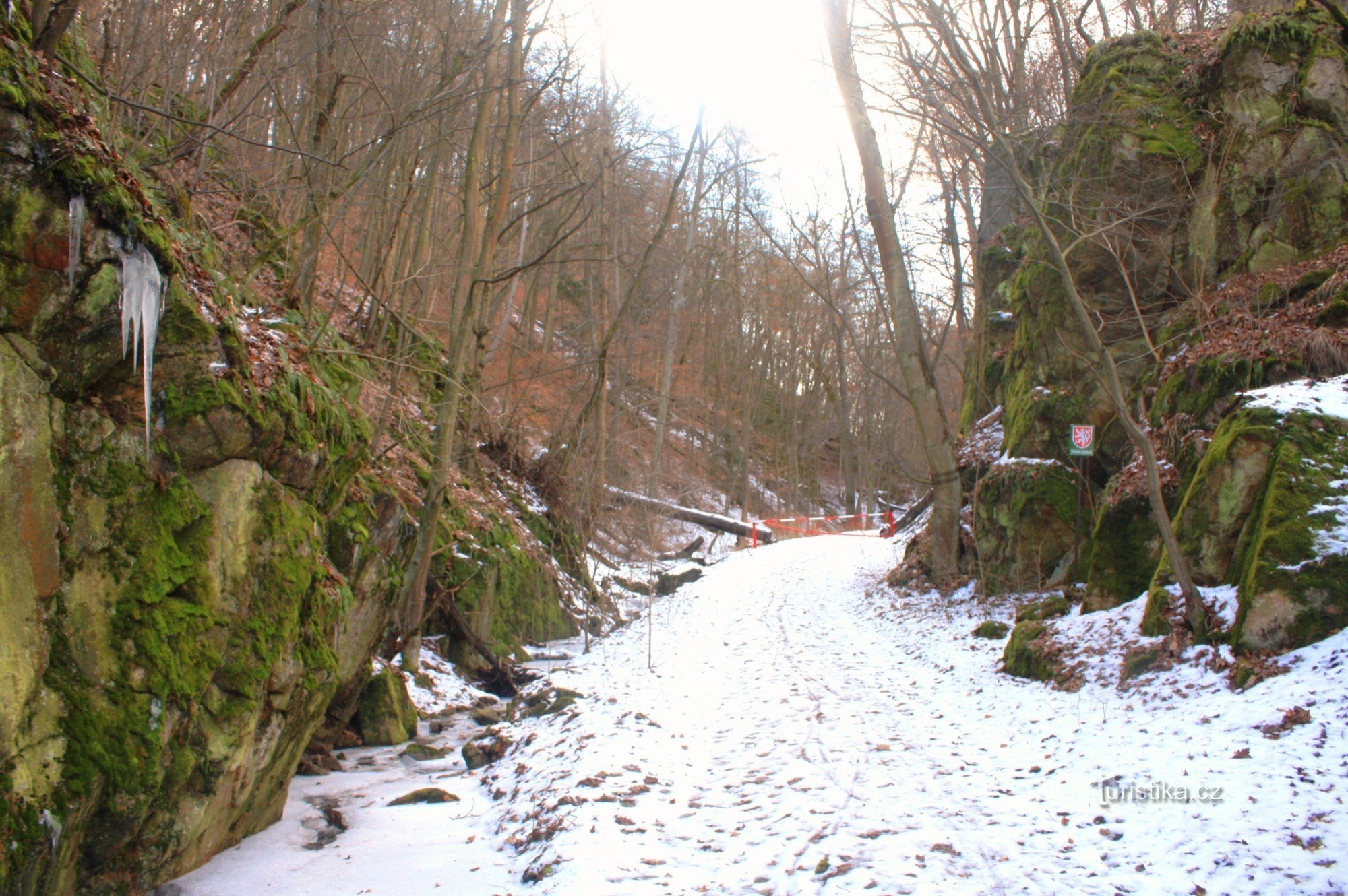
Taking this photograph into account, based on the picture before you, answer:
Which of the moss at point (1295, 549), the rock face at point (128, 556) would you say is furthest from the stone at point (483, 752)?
the moss at point (1295, 549)

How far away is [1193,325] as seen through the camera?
8.62 m

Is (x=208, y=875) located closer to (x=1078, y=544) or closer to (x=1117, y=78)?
(x=1078, y=544)

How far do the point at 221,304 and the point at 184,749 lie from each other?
2.82m

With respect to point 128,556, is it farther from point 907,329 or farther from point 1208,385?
point 907,329

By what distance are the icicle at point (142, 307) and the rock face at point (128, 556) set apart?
6 cm

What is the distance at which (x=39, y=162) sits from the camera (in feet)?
12.4

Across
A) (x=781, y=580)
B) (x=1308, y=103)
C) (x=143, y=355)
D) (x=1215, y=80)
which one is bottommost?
(x=781, y=580)

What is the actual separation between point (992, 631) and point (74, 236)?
9.11 m

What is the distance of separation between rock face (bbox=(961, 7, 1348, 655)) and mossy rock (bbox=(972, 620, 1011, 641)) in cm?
101

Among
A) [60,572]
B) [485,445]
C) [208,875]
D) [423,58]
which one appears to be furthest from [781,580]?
[60,572]

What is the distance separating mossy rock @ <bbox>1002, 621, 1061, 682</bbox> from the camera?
702cm

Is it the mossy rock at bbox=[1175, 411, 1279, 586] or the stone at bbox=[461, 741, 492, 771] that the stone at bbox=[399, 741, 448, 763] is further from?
the mossy rock at bbox=[1175, 411, 1279, 586]

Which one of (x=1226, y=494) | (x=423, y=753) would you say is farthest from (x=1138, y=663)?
(x=423, y=753)

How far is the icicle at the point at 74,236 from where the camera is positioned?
12.7 feet
